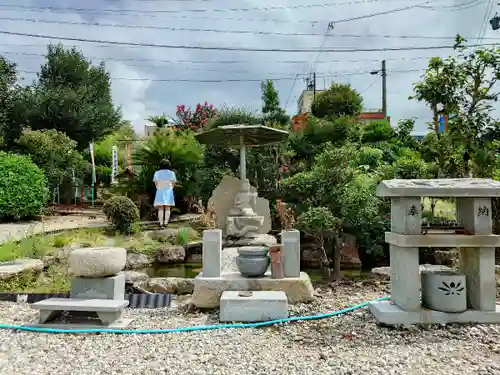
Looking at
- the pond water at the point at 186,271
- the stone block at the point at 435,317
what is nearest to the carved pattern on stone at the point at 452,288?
the stone block at the point at 435,317

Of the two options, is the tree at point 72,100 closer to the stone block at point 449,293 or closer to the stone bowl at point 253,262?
the stone bowl at point 253,262

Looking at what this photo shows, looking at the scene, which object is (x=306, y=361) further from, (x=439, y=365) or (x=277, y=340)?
(x=439, y=365)

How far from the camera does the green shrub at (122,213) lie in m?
9.74

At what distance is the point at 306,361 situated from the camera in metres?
3.03

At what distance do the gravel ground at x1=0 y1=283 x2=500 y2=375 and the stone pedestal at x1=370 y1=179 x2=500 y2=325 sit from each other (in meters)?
0.12

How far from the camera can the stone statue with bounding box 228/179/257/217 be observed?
8.24 metres

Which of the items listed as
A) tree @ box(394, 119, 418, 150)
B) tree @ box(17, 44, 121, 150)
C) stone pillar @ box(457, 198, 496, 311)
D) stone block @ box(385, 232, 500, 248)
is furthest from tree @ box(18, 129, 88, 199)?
stone pillar @ box(457, 198, 496, 311)

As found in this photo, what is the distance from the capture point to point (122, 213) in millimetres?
9734

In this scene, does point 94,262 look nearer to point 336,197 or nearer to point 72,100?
point 336,197

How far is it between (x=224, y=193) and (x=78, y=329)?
5207 millimetres

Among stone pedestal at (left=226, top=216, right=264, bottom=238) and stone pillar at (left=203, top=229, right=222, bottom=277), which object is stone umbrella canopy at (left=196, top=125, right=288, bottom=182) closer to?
stone pedestal at (left=226, top=216, right=264, bottom=238)

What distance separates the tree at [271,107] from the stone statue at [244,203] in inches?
244

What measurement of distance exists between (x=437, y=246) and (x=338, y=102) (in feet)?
56.6

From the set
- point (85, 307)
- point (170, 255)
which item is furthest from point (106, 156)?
point (85, 307)
